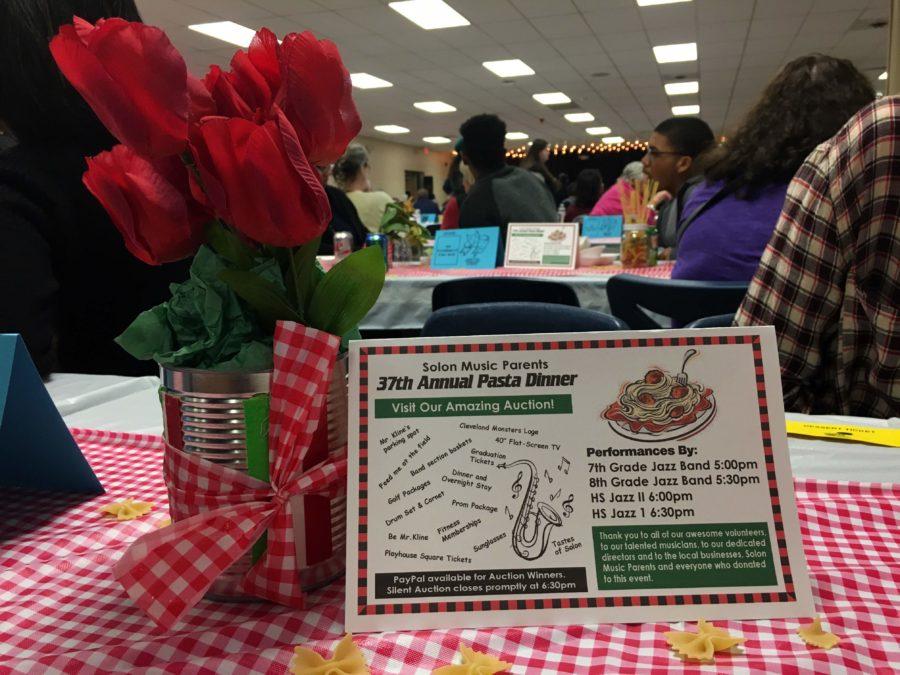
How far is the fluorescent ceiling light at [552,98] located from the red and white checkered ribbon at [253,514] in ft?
36.2

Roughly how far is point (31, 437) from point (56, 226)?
79 cm

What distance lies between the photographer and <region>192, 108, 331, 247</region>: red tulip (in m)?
0.40

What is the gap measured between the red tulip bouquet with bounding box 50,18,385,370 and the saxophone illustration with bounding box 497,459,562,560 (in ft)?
0.52

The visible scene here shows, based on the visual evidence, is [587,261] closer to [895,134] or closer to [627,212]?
[627,212]

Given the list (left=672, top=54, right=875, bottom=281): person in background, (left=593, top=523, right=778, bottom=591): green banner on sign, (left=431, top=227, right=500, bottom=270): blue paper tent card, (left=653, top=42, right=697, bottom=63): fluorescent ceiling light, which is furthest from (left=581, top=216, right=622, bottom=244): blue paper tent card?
(left=653, top=42, right=697, bottom=63): fluorescent ceiling light

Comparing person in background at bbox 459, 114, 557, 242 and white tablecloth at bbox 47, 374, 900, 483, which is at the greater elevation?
person in background at bbox 459, 114, 557, 242

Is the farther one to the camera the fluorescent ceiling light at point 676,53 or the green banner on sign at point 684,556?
the fluorescent ceiling light at point 676,53

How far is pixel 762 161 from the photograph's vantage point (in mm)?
1904

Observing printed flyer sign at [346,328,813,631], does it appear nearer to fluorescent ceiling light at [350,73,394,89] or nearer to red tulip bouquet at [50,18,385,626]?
red tulip bouquet at [50,18,385,626]

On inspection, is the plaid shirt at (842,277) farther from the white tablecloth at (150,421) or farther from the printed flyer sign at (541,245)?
the printed flyer sign at (541,245)

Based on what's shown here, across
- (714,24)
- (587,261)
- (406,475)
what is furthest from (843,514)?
(714,24)

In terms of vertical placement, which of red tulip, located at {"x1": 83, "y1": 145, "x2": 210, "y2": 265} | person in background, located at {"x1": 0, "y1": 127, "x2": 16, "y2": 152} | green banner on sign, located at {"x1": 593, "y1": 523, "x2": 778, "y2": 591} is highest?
person in background, located at {"x1": 0, "y1": 127, "x2": 16, "y2": 152}

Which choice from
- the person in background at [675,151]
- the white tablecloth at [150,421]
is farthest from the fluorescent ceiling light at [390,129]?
the white tablecloth at [150,421]

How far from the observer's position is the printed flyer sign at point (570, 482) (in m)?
0.44
